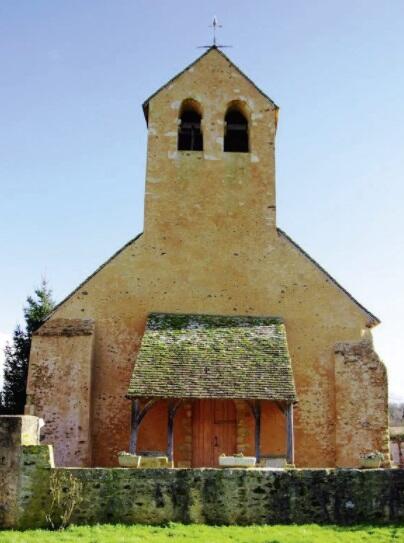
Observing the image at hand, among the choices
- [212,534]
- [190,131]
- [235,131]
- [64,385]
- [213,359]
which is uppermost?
[235,131]

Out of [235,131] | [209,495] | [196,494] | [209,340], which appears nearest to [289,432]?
[209,340]

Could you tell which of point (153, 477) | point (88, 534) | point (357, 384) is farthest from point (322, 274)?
point (88, 534)

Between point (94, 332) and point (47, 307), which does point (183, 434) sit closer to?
point (94, 332)

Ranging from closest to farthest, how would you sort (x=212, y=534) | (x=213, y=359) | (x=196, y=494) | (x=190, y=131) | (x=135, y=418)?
(x=212, y=534), (x=196, y=494), (x=135, y=418), (x=213, y=359), (x=190, y=131)

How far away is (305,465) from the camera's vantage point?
1661cm

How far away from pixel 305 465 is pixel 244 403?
2.23 meters

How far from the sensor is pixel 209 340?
16625 mm

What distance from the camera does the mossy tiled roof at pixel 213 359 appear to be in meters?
15.2

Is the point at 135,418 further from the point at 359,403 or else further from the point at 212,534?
the point at 212,534

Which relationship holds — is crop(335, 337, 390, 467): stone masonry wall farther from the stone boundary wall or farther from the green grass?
the green grass

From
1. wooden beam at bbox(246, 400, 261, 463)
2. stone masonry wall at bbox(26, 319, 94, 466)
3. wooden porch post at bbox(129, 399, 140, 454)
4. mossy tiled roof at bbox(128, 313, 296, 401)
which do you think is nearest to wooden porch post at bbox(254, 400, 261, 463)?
wooden beam at bbox(246, 400, 261, 463)

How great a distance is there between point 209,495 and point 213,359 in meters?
5.94

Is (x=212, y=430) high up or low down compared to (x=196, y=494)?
up

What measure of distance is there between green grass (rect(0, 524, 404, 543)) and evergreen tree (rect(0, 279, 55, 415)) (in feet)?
46.1
